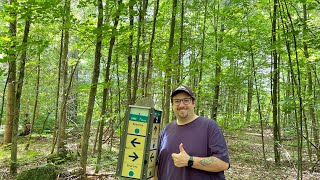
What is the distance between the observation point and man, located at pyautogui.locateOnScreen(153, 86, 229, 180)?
2.09m

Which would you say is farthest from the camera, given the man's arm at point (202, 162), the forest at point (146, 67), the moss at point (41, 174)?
the moss at point (41, 174)

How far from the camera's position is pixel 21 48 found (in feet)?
14.8

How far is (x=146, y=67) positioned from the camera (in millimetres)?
9055

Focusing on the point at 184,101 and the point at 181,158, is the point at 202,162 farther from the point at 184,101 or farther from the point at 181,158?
the point at 184,101

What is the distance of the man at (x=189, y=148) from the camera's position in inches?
82.2

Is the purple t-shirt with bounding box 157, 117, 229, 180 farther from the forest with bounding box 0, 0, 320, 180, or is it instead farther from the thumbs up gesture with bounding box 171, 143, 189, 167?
the forest with bounding box 0, 0, 320, 180

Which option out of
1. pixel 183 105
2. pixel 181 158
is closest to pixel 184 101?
pixel 183 105

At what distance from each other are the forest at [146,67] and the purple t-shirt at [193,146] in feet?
8.92

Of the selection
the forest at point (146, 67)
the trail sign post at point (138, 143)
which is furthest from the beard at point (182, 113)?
the forest at point (146, 67)

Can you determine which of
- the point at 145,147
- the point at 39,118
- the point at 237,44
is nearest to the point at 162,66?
the point at 237,44

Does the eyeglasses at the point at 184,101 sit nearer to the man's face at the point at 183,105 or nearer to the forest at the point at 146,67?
the man's face at the point at 183,105

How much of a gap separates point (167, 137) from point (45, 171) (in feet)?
14.3

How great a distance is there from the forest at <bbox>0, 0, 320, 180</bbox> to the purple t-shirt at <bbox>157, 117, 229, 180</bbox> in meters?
2.72

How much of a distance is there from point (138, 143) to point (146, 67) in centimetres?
702
